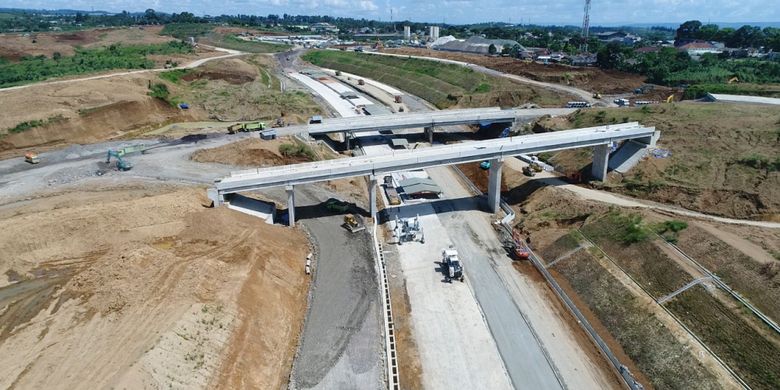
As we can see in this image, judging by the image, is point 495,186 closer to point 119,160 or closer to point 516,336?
point 516,336

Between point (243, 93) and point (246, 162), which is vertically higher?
point (243, 93)

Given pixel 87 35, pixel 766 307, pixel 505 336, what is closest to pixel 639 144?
pixel 766 307

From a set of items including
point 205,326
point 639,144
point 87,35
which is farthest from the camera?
point 87,35

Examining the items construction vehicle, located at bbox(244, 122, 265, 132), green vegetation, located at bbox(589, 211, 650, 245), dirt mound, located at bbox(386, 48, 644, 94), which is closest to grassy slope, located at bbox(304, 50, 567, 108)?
dirt mound, located at bbox(386, 48, 644, 94)

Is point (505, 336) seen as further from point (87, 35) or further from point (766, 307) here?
point (87, 35)

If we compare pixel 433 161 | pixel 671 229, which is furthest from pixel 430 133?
pixel 671 229

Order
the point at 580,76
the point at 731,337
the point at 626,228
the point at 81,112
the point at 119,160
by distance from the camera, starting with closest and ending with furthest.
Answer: the point at 731,337 → the point at 626,228 → the point at 119,160 → the point at 81,112 → the point at 580,76
